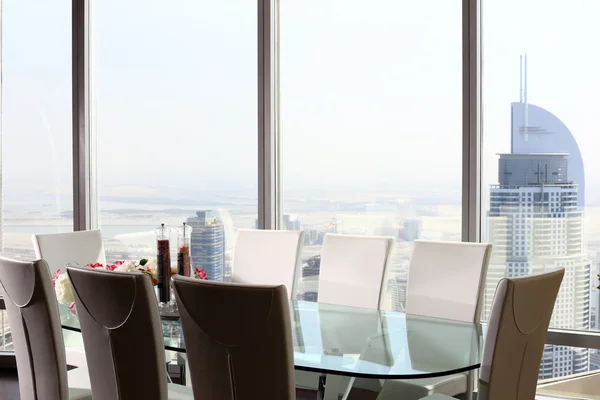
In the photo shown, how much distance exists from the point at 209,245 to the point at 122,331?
254cm

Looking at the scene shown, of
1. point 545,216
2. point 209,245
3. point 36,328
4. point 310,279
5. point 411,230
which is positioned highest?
point 545,216

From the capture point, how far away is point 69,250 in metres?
4.18

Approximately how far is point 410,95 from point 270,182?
3.89 feet

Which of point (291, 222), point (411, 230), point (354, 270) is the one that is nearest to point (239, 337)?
point (354, 270)

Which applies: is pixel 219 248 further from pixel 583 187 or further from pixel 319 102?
pixel 583 187

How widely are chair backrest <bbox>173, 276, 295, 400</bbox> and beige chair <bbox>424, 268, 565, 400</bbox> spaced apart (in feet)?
2.15

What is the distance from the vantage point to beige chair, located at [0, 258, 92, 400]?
99.5 inches

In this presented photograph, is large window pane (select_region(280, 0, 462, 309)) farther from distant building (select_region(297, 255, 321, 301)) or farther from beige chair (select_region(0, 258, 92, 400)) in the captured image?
beige chair (select_region(0, 258, 92, 400))

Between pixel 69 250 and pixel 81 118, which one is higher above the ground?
pixel 81 118

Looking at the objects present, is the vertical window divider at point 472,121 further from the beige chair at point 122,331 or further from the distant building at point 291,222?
the beige chair at point 122,331

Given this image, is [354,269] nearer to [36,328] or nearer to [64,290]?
[64,290]

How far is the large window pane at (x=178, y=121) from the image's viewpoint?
15.8ft

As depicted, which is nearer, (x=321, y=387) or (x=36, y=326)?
(x=36, y=326)

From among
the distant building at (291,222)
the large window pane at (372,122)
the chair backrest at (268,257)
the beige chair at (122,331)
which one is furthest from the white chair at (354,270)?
the beige chair at (122,331)
